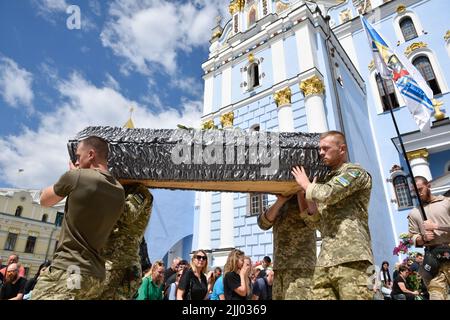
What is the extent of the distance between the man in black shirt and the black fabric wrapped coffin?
4201 mm

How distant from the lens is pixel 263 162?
9.23 ft

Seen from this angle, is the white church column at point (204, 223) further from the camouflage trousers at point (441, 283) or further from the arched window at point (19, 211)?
the arched window at point (19, 211)

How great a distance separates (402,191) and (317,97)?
723cm

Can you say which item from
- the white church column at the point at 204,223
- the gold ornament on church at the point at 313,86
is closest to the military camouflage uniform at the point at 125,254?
the white church column at the point at 204,223

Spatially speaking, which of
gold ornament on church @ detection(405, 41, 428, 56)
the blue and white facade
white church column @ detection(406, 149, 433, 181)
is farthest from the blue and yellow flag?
gold ornament on church @ detection(405, 41, 428, 56)

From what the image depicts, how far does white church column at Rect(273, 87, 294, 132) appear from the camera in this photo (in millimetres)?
11500

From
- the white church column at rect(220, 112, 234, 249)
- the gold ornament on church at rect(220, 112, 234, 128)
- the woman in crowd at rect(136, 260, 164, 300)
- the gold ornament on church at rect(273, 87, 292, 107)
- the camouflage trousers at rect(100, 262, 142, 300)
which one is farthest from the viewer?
the gold ornament on church at rect(220, 112, 234, 128)

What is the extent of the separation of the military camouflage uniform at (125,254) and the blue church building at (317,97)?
8147mm

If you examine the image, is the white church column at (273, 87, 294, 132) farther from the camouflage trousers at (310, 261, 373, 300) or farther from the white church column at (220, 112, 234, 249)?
the camouflage trousers at (310, 261, 373, 300)

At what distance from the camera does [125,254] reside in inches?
103

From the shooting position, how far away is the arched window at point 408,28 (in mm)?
16763

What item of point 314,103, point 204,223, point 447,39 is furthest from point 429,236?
point 447,39

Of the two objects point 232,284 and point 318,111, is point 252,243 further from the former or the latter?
point 232,284

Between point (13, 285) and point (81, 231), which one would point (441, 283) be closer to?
point (81, 231)
